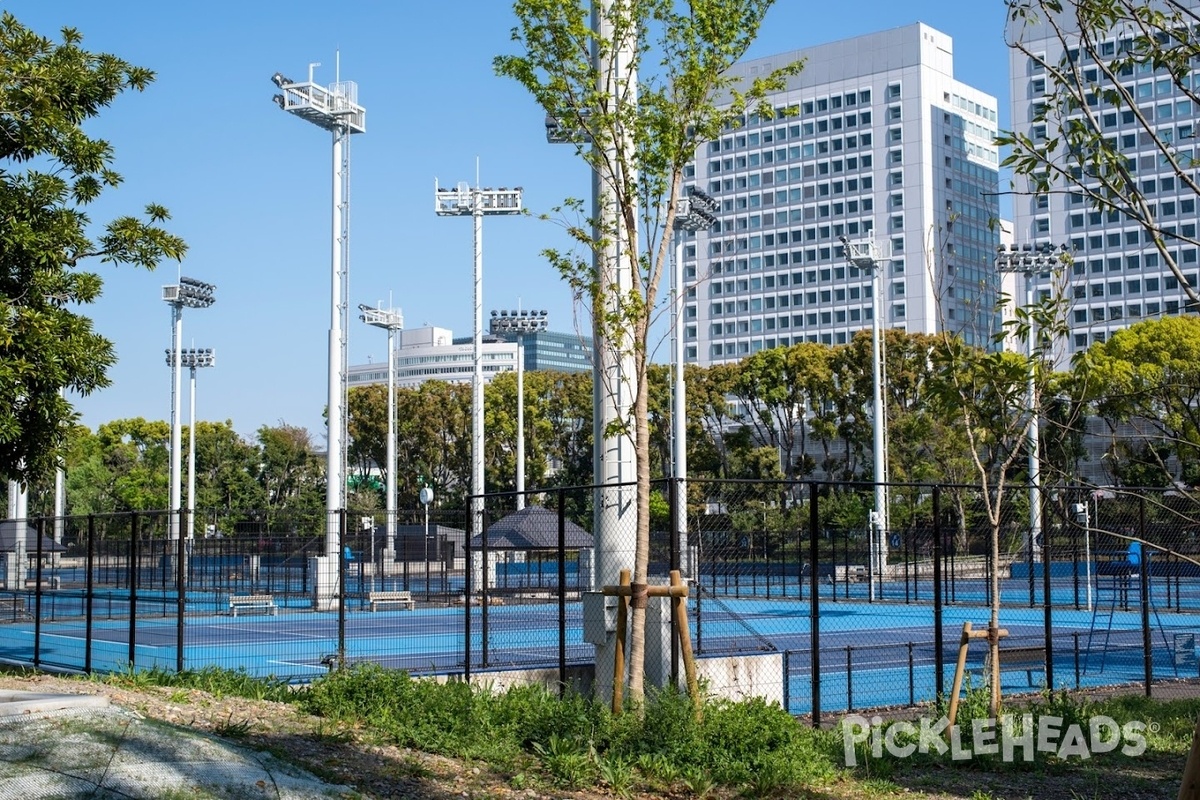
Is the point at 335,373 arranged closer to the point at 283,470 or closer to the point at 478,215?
the point at 478,215

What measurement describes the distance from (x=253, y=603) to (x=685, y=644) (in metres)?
24.5

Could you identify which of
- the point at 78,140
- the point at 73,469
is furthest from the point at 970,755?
the point at 73,469

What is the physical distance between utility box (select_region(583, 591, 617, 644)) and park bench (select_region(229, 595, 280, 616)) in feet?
66.3

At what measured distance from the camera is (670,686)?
10.9 meters

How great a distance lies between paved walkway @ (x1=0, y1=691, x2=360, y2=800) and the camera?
7395 mm

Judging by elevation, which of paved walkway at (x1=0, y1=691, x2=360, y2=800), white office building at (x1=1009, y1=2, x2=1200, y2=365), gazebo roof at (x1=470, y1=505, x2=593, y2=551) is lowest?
paved walkway at (x1=0, y1=691, x2=360, y2=800)

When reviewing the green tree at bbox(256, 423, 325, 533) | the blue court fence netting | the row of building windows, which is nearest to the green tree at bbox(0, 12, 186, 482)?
the blue court fence netting

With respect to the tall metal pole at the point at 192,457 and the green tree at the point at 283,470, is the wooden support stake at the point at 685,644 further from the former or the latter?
the green tree at the point at 283,470

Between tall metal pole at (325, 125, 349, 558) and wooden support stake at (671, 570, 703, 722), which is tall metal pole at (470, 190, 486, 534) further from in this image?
wooden support stake at (671, 570, 703, 722)

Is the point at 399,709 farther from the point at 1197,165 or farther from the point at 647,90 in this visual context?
the point at 1197,165

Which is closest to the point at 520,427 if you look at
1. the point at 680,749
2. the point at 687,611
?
the point at 687,611

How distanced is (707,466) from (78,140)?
69.3m

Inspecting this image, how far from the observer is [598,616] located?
14359 mm

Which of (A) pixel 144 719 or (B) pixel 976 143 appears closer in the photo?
(A) pixel 144 719
